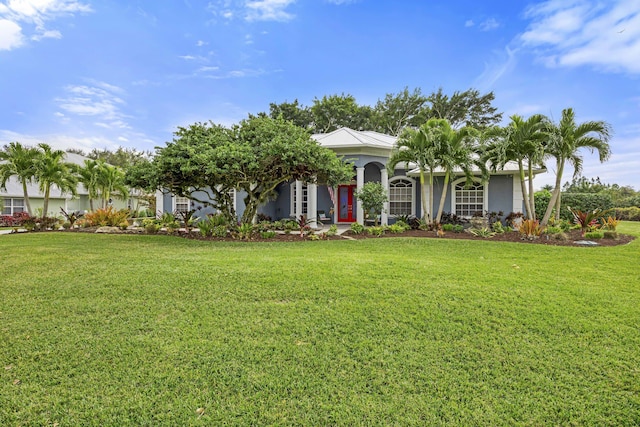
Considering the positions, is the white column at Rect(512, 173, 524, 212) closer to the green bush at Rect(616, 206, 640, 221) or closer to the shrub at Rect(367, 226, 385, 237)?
the shrub at Rect(367, 226, 385, 237)

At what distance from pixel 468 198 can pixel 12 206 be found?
28.7 m

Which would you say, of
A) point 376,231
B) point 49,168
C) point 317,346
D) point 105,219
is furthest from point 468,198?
point 49,168

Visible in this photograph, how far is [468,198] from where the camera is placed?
52.2 ft

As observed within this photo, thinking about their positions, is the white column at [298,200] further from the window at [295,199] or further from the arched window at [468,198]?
the arched window at [468,198]

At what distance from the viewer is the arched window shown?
618 inches

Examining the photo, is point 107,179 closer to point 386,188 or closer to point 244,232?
point 244,232

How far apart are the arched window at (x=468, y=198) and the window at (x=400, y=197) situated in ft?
6.79

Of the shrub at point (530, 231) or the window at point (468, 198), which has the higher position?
the window at point (468, 198)

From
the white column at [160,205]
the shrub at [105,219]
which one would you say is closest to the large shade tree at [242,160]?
the shrub at [105,219]

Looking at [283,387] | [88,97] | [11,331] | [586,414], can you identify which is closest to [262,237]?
[11,331]

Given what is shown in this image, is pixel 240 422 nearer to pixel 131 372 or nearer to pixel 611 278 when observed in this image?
pixel 131 372

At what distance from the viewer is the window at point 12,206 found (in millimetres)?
21455

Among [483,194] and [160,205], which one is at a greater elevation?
[483,194]

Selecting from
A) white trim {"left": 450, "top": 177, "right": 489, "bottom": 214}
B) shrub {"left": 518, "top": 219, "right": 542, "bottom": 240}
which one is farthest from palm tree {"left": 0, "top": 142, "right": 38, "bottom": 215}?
shrub {"left": 518, "top": 219, "right": 542, "bottom": 240}
